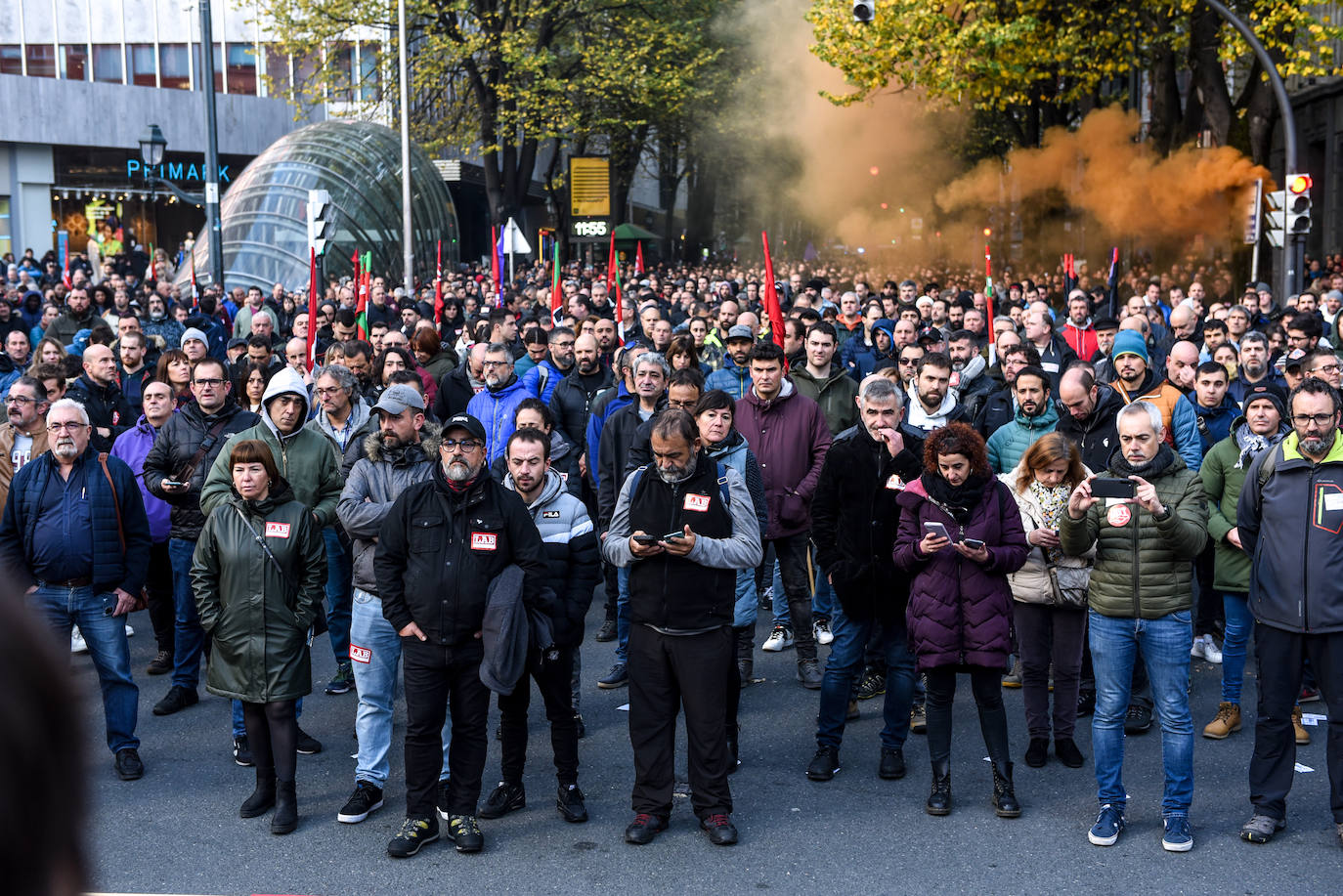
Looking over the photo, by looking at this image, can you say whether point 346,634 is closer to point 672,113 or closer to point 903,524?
point 903,524

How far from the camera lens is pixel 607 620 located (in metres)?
9.23

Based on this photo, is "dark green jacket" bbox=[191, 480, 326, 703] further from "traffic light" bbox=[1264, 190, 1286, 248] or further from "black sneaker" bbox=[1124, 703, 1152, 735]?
"traffic light" bbox=[1264, 190, 1286, 248]

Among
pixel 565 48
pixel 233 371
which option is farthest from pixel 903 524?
pixel 565 48

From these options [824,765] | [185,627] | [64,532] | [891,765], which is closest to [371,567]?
[64,532]

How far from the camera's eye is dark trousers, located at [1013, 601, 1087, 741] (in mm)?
6750

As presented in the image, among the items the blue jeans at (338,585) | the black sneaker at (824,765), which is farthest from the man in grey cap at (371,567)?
the black sneaker at (824,765)

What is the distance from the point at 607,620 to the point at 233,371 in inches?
155

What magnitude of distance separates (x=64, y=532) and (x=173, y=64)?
150 feet

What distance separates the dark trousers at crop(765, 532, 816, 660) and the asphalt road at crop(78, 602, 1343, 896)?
35.1 inches

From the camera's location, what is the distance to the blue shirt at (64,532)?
6594 mm

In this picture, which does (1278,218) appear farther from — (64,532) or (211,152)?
(211,152)

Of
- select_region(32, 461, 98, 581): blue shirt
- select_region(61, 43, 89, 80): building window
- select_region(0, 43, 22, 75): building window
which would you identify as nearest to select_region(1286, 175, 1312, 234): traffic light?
select_region(32, 461, 98, 581): blue shirt

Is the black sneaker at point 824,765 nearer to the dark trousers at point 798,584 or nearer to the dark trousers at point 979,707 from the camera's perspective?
the dark trousers at point 979,707

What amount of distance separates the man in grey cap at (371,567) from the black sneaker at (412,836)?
0.87ft
